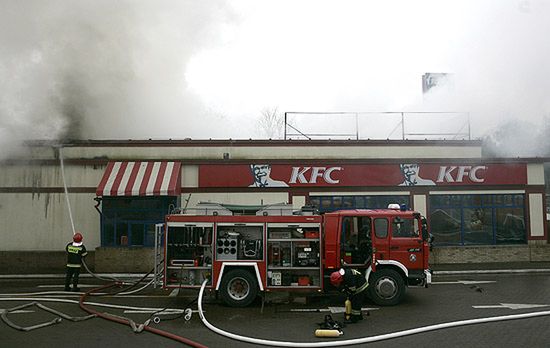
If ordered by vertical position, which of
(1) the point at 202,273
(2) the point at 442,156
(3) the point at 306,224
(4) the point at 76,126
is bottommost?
(1) the point at 202,273

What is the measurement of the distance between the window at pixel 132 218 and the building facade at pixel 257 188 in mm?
38

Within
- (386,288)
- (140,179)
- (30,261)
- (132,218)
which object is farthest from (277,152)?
(30,261)

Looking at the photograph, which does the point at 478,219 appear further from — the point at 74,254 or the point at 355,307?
the point at 74,254

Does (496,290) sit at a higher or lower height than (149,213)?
lower

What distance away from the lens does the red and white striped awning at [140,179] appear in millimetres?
16766

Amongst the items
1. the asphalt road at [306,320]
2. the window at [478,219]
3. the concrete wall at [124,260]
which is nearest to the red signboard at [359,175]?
the window at [478,219]

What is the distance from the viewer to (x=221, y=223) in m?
10.9

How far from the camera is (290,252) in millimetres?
10820

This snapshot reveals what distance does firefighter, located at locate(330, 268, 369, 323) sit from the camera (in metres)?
8.99

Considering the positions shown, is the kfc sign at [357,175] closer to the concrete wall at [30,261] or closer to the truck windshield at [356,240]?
the concrete wall at [30,261]

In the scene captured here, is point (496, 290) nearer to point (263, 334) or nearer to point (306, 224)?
point (306, 224)

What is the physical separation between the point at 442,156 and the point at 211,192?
32.1 ft

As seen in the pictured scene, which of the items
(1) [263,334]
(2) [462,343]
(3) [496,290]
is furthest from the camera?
(3) [496,290]

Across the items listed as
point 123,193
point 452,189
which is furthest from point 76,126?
point 452,189
